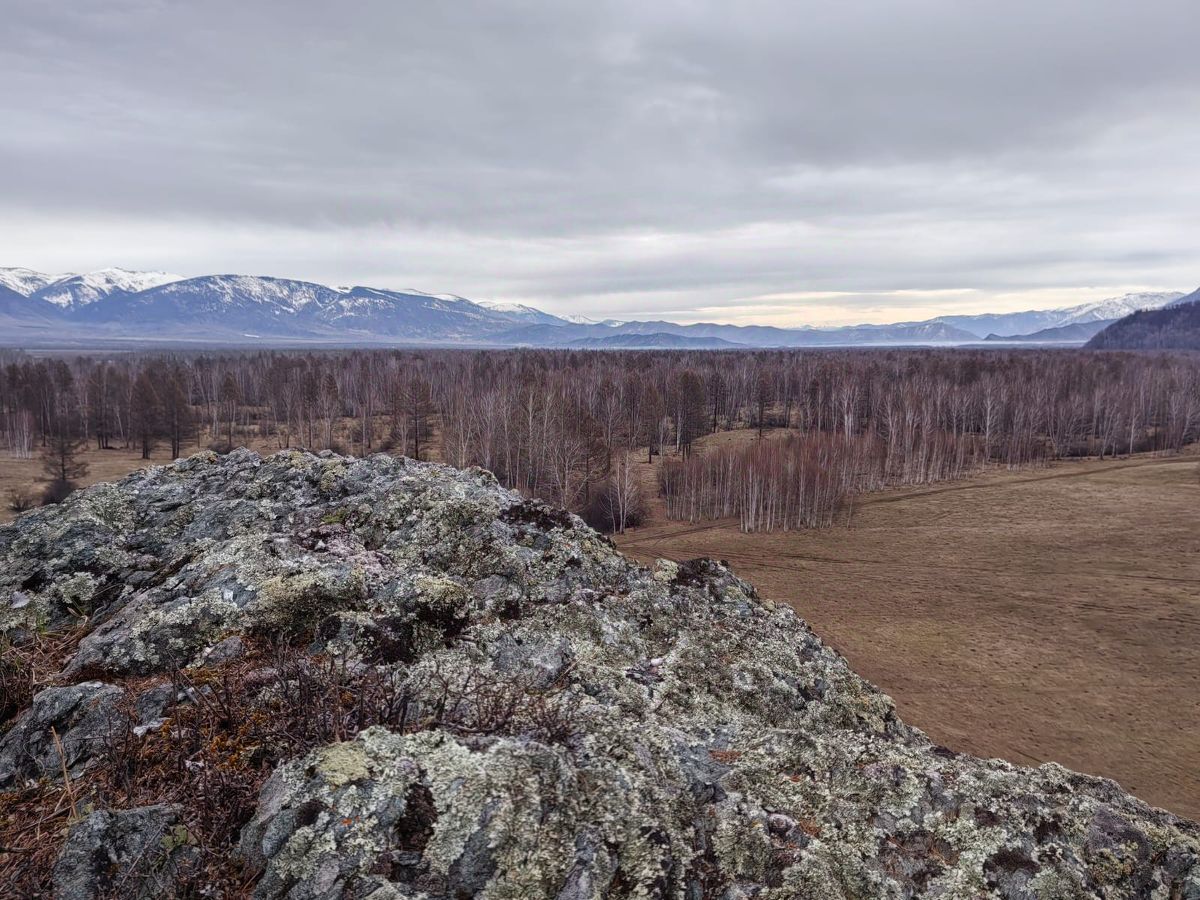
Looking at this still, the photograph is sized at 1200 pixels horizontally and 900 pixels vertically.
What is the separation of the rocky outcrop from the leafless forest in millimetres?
36572

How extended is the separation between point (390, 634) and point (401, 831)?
2.17 m

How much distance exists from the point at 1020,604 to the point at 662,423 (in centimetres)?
4583

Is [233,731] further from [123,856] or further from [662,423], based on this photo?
[662,423]

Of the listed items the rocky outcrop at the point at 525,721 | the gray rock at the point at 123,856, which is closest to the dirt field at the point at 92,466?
the rocky outcrop at the point at 525,721

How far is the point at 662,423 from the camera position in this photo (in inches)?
2867

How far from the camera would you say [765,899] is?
3.44 meters

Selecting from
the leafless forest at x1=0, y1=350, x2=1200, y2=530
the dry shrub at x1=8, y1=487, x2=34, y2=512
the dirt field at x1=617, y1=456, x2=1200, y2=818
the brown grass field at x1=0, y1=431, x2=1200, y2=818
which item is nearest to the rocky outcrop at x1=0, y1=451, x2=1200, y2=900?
the dirt field at x1=617, y1=456, x2=1200, y2=818

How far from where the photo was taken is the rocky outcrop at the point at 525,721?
3391 millimetres

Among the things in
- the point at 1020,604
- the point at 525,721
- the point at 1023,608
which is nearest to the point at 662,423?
the point at 1020,604

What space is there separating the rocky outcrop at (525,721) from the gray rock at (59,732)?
27mm

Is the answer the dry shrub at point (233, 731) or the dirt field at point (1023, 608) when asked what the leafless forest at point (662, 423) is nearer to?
the dirt field at point (1023, 608)

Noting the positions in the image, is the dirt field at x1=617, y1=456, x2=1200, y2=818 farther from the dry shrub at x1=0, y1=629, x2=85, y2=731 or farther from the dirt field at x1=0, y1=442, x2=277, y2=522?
the dirt field at x1=0, y1=442, x2=277, y2=522

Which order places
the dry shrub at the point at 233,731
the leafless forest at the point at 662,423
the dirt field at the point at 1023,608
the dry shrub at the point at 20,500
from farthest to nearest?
the leafless forest at the point at 662,423 < the dry shrub at the point at 20,500 < the dirt field at the point at 1023,608 < the dry shrub at the point at 233,731

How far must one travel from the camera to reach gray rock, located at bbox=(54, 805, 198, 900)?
9.66 feet
